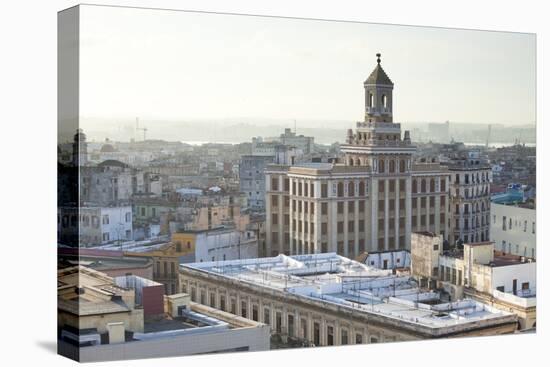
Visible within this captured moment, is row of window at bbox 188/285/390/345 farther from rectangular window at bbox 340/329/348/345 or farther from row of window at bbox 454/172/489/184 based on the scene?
row of window at bbox 454/172/489/184

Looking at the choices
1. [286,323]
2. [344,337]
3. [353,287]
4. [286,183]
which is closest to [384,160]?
[286,183]

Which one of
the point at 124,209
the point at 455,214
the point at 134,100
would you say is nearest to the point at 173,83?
the point at 134,100

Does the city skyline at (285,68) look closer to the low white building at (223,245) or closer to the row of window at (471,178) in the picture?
→ the row of window at (471,178)

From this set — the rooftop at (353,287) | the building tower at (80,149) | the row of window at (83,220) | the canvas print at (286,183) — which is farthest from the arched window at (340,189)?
the building tower at (80,149)

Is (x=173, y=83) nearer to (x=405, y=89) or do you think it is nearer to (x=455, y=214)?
(x=405, y=89)

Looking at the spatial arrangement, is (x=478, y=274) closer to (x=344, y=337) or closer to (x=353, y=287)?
(x=353, y=287)

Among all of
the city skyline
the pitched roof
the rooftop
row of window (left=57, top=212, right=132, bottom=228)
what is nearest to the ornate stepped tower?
the pitched roof
